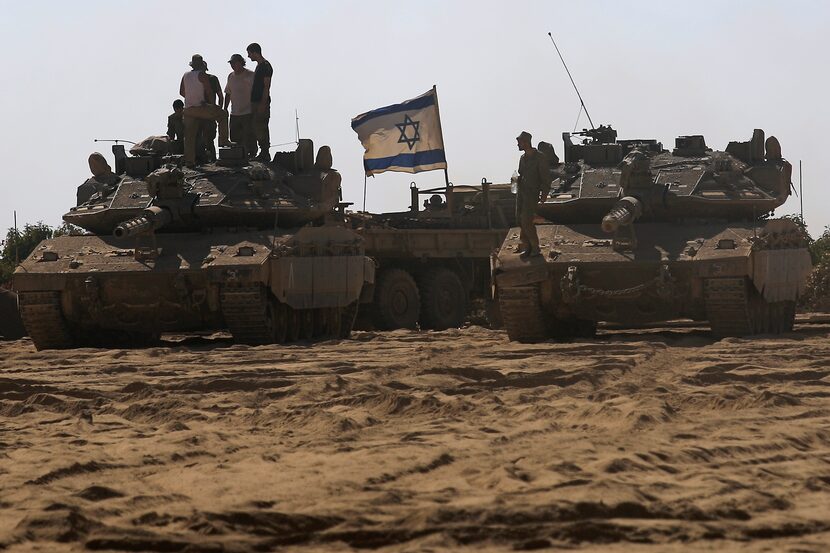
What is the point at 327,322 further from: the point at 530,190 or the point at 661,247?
the point at 661,247

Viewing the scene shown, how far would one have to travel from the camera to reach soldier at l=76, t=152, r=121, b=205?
1819cm

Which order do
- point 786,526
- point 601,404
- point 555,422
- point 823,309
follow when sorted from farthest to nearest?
1. point 823,309
2. point 601,404
3. point 555,422
4. point 786,526

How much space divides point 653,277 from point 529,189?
168 centimetres

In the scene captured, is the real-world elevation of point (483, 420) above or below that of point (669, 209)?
below

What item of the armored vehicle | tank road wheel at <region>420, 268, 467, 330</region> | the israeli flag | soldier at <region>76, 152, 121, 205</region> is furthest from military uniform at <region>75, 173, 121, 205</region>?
the israeli flag

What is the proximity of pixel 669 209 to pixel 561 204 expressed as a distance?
Result: 46.1 inches

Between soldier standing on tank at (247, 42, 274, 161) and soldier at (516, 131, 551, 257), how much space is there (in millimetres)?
3711

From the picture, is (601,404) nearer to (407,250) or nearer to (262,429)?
(262,429)

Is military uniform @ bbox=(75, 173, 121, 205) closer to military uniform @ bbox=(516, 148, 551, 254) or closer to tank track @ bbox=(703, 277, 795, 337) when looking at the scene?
military uniform @ bbox=(516, 148, 551, 254)

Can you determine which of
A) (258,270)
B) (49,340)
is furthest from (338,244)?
(49,340)

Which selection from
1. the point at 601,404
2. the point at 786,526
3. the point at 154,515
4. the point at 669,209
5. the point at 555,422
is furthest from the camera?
the point at 669,209

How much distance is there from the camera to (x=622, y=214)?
15773mm

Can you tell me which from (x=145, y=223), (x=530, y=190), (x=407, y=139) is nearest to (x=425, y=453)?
(x=530, y=190)

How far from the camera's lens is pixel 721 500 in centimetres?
624
